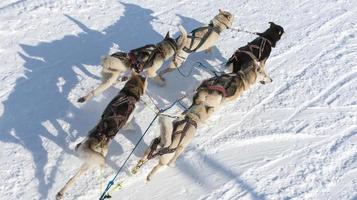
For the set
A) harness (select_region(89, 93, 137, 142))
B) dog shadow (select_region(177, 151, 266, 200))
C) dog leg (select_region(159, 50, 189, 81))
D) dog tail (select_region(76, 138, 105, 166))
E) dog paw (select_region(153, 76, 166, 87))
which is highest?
harness (select_region(89, 93, 137, 142))

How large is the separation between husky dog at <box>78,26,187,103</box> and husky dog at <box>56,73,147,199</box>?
0.25m

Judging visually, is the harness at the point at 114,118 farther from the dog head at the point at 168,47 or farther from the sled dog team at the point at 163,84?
the dog head at the point at 168,47

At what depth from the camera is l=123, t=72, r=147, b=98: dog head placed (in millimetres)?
6460

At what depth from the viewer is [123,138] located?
6586 mm

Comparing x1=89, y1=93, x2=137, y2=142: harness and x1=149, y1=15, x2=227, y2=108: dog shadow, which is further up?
x1=89, y1=93, x2=137, y2=142: harness

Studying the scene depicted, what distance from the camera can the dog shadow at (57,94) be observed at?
641 centimetres

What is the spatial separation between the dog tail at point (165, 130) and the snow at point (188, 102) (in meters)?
0.64

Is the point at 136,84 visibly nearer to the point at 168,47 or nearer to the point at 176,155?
the point at 168,47

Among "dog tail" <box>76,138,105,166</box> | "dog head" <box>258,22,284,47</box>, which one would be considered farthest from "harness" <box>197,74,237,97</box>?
"dog tail" <box>76,138,105,166</box>

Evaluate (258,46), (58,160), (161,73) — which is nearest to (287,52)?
(258,46)

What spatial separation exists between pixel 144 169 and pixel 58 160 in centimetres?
99

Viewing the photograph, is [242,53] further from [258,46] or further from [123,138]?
[123,138]

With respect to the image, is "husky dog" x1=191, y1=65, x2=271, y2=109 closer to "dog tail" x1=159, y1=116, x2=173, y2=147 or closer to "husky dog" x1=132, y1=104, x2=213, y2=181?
"husky dog" x1=132, y1=104, x2=213, y2=181

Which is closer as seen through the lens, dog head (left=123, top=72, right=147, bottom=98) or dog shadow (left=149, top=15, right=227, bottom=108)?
dog head (left=123, top=72, right=147, bottom=98)
